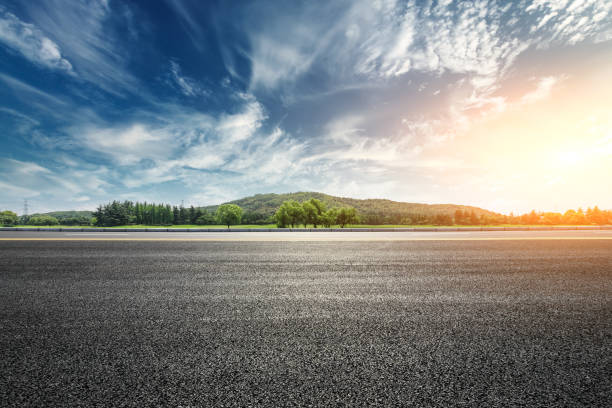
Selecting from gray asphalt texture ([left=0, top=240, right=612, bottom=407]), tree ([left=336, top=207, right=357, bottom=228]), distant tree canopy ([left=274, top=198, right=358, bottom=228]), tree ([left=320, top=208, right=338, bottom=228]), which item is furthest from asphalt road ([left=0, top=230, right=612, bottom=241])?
tree ([left=336, top=207, right=357, bottom=228])

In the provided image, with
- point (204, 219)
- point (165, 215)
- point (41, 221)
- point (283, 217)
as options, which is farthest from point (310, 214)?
point (41, 221)

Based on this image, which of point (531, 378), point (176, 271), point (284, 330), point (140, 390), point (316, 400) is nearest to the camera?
point (316, 400)

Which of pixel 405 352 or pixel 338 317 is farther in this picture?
pixel 338 317

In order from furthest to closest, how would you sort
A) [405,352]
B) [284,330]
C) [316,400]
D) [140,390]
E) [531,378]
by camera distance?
[284,330]
[405,352]
[531,378]
[140,390]
[316,400]

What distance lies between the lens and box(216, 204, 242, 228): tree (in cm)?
6644

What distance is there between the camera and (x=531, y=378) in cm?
191

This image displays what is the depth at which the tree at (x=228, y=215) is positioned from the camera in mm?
66438

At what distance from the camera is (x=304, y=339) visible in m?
2.44

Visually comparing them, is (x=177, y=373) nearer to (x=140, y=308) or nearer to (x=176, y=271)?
(x=140, y=308)

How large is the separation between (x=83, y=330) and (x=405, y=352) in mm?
3421

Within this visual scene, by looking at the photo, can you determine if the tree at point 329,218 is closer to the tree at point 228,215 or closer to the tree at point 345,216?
the tree at point 345,216

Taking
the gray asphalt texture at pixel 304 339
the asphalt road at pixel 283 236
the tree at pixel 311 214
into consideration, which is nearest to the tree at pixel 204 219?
the tree at pixel 311 214

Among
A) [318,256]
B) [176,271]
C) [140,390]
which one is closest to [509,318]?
[140,390]

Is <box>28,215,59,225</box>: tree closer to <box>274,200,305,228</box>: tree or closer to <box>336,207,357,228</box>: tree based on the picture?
<box>274,200,305,228</box>: tree
